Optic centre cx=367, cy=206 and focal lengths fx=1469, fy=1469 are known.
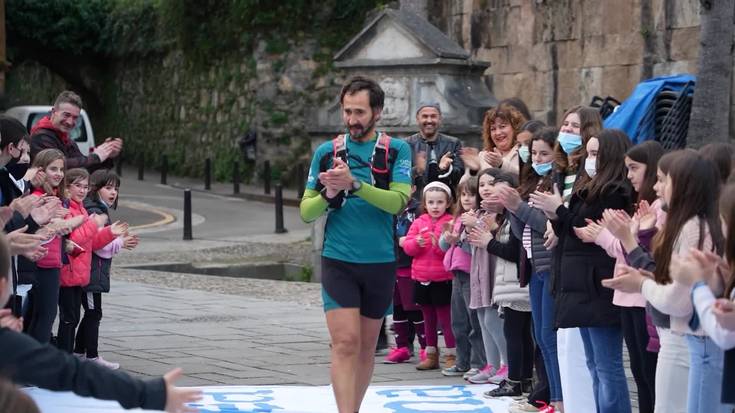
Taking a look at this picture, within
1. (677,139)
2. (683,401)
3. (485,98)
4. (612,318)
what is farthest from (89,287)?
(677,139)

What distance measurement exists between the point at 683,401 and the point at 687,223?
76 centimetres

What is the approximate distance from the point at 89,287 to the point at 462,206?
99.9 inches

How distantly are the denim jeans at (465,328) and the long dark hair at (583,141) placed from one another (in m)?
1.87

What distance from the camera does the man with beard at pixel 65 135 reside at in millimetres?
10312

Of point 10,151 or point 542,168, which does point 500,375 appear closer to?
point 542,168

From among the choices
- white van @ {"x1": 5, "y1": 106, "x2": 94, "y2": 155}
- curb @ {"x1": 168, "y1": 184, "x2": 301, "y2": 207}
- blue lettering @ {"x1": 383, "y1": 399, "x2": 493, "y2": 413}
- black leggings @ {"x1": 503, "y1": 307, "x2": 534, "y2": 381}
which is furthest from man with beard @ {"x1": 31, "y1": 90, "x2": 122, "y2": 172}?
curb @ {"x1": 168, "y1": 184, "x2": 301, "y2": 207}

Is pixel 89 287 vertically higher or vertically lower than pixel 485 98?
lower

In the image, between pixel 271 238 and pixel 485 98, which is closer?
pixel 485 98

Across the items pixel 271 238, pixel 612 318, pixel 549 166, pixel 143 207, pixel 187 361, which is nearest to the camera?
pixel 612 318

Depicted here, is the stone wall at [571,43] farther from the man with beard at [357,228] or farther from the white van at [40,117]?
the man with beard at [357,228]

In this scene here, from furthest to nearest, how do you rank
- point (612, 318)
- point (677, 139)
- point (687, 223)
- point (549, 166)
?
point (677, 139) < point (549, 166) < point (612, 318) < point (687, 223)

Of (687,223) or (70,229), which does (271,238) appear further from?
(687,223)

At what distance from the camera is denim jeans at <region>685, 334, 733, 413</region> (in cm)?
588

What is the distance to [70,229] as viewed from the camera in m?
8.73
